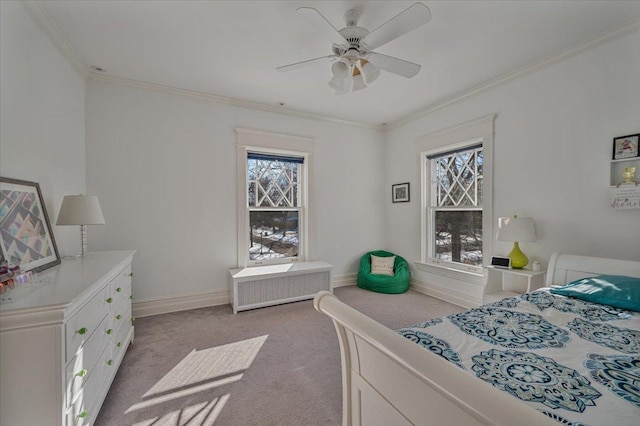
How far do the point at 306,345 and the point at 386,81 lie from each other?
9.55 ft

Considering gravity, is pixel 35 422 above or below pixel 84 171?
below

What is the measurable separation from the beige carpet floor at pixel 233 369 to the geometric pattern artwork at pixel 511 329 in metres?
0.96

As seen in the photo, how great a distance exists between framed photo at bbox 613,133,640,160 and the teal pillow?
40.1 inches

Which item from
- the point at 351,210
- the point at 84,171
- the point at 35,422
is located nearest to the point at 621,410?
the point at 35,422

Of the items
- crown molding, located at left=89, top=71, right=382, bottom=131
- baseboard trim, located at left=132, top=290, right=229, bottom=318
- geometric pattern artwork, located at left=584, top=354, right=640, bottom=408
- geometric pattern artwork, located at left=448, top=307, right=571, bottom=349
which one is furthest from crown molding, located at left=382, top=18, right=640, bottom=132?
baseboard trim, located at left=132, top=290, right=229, bottom=318

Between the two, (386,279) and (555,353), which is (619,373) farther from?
(386,279)

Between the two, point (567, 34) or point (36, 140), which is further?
point (567, 34)

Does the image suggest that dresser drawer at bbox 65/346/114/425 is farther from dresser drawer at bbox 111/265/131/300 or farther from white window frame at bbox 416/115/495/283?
white window frame at bbox 416/115/495/283

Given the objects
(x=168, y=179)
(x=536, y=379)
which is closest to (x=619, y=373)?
(x=536, y=379)

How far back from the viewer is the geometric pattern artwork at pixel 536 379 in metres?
0.91

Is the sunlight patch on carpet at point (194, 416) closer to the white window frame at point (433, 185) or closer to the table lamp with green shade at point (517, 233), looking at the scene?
the table lamp with green shade at point (517, 233)

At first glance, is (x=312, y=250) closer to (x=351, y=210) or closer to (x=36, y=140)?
(x=351, y=210)

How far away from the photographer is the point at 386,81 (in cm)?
312

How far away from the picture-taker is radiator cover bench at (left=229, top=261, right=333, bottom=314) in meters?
3.32
